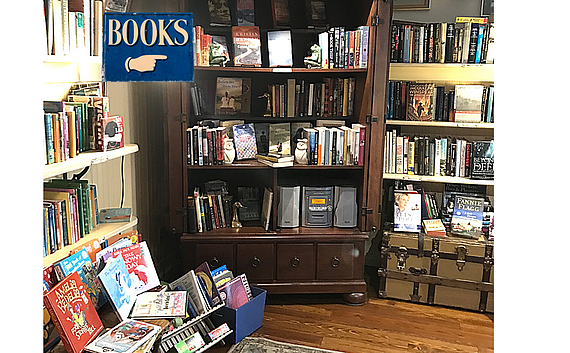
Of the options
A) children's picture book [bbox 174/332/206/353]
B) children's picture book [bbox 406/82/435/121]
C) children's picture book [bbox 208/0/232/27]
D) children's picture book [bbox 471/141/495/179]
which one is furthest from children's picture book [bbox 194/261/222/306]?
children's picture book [bbox 471/141/495/179]

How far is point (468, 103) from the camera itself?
3.15m

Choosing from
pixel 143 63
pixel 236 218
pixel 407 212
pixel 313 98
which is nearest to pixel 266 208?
pixel 236 218

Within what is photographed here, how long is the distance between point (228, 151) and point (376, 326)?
1324 millimetres

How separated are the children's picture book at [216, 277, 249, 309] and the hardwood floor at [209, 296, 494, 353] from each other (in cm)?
21

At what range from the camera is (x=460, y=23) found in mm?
3129

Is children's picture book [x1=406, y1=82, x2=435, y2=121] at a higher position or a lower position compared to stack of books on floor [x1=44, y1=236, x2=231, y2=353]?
higher

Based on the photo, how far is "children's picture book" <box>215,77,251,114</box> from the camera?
10.5ft

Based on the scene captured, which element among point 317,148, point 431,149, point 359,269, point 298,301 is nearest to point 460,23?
point 431,149

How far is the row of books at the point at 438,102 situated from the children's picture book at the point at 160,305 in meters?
1.79

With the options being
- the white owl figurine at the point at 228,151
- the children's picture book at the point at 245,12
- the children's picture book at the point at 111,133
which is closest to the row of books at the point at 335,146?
the white owl figurine at the point at 228,151

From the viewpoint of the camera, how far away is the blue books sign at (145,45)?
1.01 m

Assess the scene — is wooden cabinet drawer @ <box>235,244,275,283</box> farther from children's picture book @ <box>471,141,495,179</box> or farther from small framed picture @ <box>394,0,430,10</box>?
small framed picture @ <box>394,0,430,10</box>

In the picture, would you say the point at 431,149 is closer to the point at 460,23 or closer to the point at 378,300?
the point at 460,23

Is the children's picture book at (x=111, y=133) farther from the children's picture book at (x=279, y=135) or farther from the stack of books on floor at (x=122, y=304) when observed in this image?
the children's picture book at (x=279, y=135)
